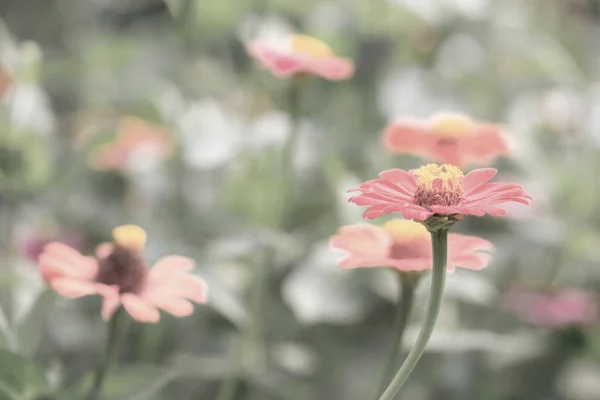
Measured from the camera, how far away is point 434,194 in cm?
27

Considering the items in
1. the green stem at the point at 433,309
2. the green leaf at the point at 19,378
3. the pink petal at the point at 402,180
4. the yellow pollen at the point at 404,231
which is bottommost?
the green leaf at the point at 19,378

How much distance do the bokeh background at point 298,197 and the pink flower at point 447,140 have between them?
0.37 ft

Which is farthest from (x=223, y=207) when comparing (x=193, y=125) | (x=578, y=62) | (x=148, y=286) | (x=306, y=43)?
(x=578, y=62)

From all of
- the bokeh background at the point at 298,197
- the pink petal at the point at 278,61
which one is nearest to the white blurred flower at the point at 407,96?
the bokeh background at the point at 298,197

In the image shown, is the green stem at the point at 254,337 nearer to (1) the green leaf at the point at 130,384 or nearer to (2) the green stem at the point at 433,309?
(1) the green leaf at the point at 130,384

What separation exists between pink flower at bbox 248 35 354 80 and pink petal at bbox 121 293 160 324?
172 mm

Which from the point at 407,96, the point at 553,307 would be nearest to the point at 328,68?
the point at 407,96

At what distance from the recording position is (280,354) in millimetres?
599

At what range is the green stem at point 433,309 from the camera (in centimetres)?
26

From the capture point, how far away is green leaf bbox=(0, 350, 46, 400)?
317 mm

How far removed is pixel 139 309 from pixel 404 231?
11cm

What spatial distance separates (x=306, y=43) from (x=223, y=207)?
0.23 metres

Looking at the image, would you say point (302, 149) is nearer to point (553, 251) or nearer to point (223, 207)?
point (223, 207)

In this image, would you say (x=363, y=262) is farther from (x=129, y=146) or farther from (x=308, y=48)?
(x=129, y=146)
